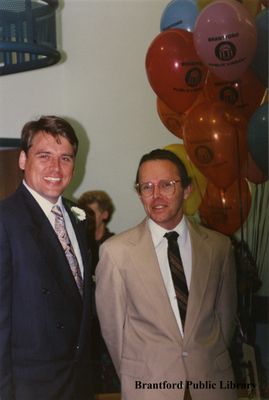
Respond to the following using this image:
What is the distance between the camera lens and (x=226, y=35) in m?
1.26

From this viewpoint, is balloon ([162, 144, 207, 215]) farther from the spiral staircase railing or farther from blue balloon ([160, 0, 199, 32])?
the spiral staircase railing

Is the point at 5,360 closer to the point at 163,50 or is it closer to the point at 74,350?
the point at 74,350

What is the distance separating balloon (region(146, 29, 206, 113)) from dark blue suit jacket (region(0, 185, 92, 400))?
560mm

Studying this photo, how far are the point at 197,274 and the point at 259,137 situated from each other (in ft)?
1.38

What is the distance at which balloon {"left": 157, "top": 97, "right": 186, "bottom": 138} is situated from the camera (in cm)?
148

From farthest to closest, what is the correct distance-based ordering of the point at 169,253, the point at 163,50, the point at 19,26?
the point at 163,50 < the point at 169,253 < the point at 19,26

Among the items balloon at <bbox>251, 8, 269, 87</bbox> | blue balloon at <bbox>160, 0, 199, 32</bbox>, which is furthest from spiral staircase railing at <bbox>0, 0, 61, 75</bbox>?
balloon at <bbox>251, 8, 269, 87</bbox>

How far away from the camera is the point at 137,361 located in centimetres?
118

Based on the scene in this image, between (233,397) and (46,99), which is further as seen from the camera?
(46,99)

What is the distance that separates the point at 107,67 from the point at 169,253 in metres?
0.66

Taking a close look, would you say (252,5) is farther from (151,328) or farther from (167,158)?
(151,328)

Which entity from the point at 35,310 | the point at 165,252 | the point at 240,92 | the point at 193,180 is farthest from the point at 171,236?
the point at 240,92

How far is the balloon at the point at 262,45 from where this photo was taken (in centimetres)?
129

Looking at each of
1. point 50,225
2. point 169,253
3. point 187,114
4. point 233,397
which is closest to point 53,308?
point 50,225
